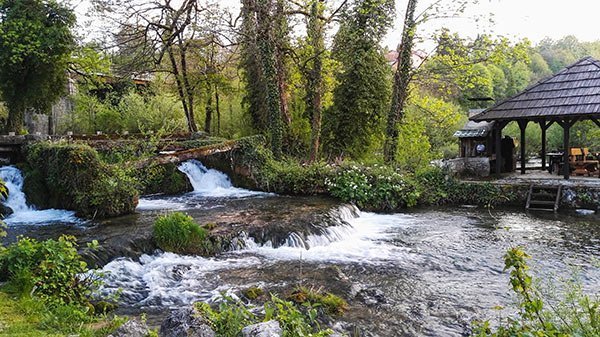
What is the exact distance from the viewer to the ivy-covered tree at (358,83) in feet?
61.5

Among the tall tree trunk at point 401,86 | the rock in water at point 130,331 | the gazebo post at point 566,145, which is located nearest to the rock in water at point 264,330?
the rock in water at point 130,331

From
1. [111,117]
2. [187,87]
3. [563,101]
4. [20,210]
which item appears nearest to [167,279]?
[20,210]

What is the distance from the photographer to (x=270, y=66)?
57.8 ft

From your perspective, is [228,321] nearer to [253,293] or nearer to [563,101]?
[253,293]

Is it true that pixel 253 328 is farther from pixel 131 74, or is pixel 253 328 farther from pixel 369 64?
pixel 131 74

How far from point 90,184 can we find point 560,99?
15.2 meters

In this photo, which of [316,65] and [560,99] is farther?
[316,65]

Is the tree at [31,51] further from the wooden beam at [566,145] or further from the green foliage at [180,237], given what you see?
the wooden beam at [566,145]

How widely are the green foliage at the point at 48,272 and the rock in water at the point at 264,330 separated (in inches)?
97.6

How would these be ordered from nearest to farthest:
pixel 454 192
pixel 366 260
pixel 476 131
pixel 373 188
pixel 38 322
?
pixel 38 322, pixel 366 260, pixel 373 188, pixel 454 192, pixel 476 131

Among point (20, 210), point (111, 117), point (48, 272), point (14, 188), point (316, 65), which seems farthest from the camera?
point (111, 117)

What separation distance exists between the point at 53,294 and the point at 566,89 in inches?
668

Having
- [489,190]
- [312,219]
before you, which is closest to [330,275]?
[312,219]

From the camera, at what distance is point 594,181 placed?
15.4 metres
